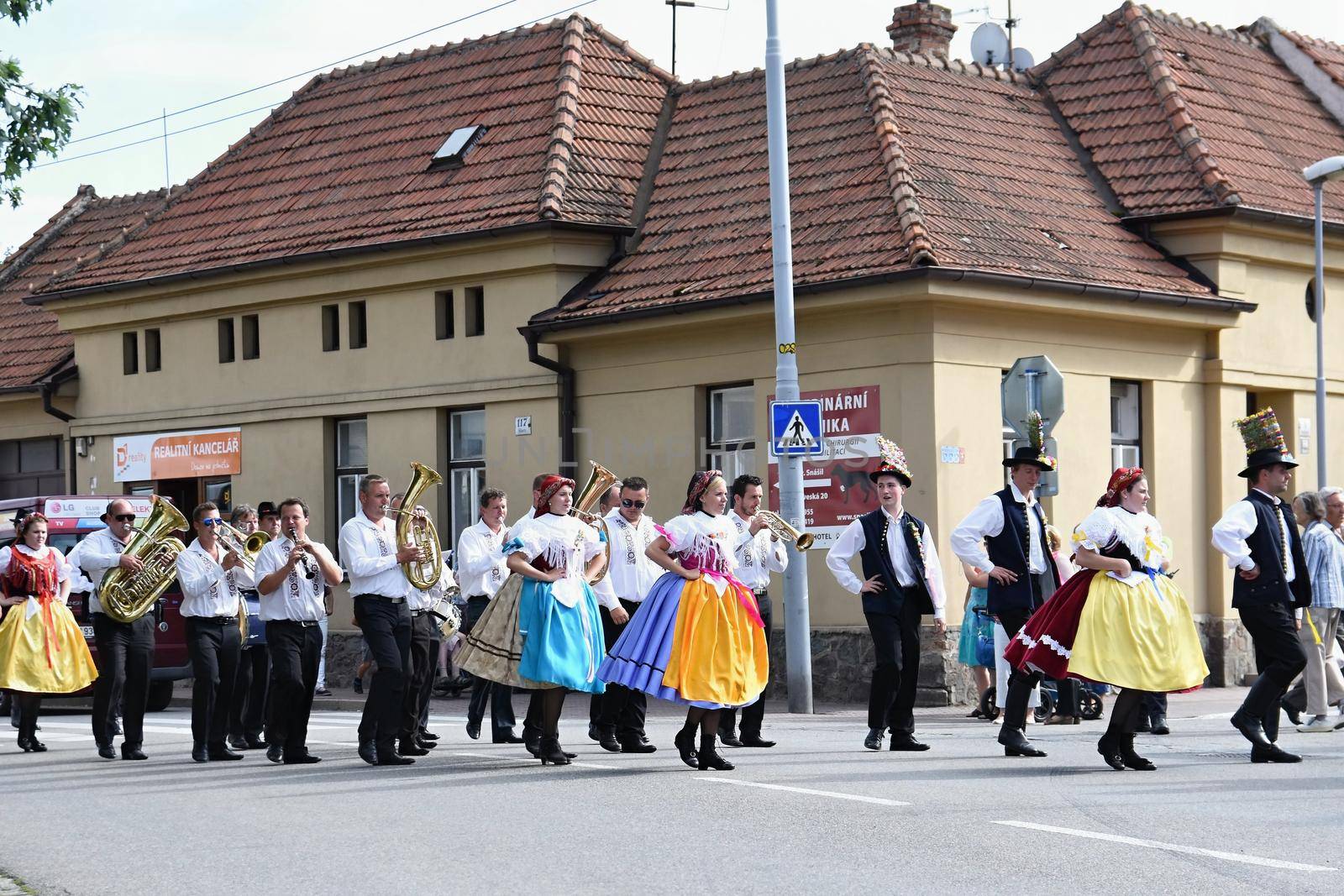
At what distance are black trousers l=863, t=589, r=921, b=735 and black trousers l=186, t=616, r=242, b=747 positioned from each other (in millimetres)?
4653

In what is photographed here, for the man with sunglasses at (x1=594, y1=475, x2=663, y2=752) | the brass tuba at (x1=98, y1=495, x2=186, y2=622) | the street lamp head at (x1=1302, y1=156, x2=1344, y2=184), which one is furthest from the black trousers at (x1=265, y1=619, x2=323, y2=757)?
the street lamp head at (x1=1302, y1=156, x2=1344, y2=184)

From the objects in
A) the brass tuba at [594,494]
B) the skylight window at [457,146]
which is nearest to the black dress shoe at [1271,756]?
the brass tuba at [594,494]

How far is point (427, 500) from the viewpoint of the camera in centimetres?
2708

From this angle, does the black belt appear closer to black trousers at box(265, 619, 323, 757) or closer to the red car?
black trousers at box(265, 619, 323, 757)

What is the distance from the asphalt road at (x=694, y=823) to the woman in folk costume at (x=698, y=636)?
46cm

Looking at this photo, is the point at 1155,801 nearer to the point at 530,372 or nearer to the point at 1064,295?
the point at 1064,295

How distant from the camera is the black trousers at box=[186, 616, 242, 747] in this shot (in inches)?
588

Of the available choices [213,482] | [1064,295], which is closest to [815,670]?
[1064,295]

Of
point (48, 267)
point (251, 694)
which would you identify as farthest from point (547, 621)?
point (48, 267)

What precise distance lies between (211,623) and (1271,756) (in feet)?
24.5

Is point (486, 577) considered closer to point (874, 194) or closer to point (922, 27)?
point (874, 194)

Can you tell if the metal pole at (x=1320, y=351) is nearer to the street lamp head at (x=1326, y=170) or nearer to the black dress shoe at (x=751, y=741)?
the street lamp head at (x=1326, y=170)

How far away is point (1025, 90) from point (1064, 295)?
6.12 m

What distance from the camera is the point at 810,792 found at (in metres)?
11.8
